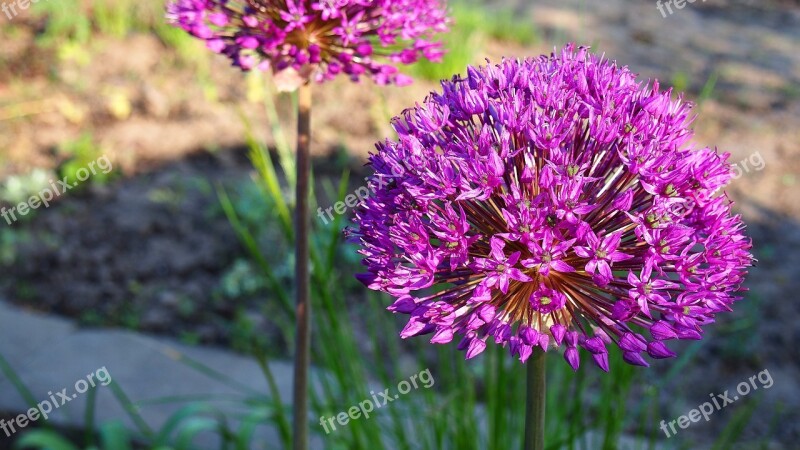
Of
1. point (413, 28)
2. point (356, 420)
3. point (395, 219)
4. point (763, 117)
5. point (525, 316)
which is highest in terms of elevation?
point (413, 28)

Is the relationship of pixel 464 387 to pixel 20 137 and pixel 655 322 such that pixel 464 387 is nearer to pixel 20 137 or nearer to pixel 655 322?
pixel 655 322

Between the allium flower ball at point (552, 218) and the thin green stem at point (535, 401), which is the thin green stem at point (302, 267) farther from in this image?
the thin green stem at point (535, 401)

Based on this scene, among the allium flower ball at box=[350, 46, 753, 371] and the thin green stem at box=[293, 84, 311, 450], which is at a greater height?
the allium flower ball at box=[350, 46, 753, 371]

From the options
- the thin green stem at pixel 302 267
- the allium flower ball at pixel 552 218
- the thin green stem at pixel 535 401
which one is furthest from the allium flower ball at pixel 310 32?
the thin green stem at pixel 535 401

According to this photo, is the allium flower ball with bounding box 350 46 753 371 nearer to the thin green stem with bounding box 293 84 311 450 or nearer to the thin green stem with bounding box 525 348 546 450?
the thin green stem with bounding box 525 348 546 450

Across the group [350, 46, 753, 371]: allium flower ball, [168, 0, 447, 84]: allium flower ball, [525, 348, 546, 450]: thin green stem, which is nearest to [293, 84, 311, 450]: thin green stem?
[168, 0, 447, 84]: allium flower ball

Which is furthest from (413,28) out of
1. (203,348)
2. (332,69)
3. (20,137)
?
(20,137)
